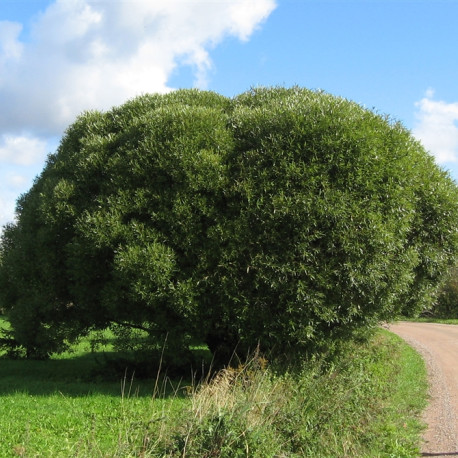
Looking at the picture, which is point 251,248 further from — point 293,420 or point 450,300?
point 450,300

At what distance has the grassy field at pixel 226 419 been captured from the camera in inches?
229

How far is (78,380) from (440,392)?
762cm

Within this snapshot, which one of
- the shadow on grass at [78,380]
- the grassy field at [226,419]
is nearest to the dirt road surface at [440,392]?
the grassy field at [226,419]

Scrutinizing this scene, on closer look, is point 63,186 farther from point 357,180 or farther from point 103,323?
point 357,180

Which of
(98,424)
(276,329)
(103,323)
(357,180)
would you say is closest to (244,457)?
(98,424)

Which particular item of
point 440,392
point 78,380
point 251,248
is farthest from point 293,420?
point 440,392

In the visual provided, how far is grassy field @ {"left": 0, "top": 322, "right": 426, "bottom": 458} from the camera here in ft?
19.0

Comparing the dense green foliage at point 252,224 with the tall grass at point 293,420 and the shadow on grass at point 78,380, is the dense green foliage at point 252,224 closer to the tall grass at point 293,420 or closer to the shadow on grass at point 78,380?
the shadow on grass at point 78,380

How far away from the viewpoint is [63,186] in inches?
393

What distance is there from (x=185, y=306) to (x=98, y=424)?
7.42ft

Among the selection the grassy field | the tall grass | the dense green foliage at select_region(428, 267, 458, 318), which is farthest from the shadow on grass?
the dense green foliage at select_region(428, 267, 458, 318)

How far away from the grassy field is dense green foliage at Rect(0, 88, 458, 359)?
3.64ft

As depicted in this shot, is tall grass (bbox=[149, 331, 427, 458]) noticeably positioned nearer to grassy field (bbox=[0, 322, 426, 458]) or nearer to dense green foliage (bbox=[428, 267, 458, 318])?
grassy field (bbox=[0, 322, 426, 458])

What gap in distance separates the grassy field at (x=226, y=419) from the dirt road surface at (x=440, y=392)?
261 millimetres
